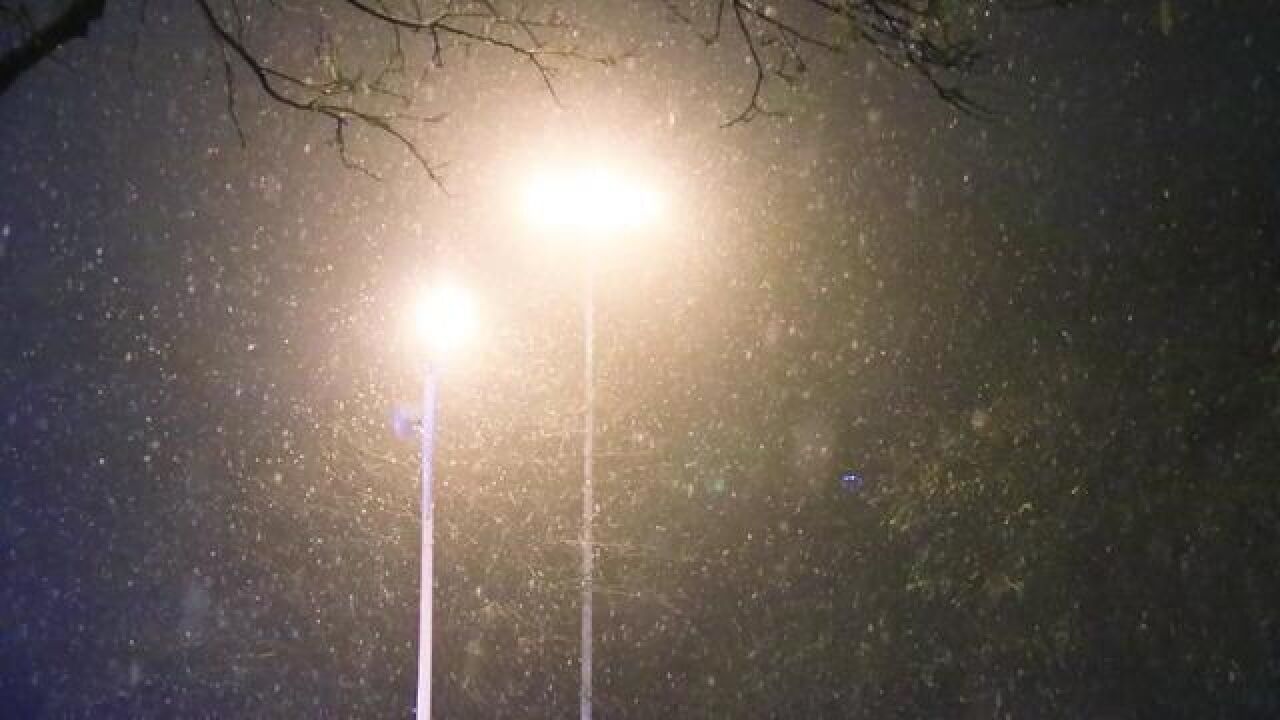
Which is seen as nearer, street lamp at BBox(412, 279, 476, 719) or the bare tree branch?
the bare tree branch

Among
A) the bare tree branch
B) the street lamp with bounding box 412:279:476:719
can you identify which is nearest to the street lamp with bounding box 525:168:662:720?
the street lamp with bounding box 412:279:476:719

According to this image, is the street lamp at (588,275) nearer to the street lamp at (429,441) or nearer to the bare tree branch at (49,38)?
the street lamp at (429,441)

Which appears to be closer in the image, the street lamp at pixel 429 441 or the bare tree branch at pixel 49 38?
the bare tree branch at pixel 49 38

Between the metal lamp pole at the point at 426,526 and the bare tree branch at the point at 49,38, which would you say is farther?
the metal lamp pole at the point at 426,526

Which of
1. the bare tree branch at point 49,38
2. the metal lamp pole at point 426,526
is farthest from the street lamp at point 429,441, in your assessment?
the bare tree branch at point 49,38

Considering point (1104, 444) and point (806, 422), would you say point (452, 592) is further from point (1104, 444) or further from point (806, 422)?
point (1104, 444)

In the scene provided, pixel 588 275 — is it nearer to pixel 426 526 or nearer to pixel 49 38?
pixel 426 526

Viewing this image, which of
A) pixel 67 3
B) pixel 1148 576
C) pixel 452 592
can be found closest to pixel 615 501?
pixel 452 592

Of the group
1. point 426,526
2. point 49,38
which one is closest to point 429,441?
point 426,526

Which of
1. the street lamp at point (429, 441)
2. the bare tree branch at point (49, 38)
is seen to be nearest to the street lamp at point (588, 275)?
the street lamp at point (429, 441)

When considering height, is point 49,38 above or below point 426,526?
above

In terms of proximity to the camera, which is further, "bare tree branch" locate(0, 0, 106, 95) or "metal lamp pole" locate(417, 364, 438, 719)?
"metal lamp pole" locate(417, 364, 438, 719)

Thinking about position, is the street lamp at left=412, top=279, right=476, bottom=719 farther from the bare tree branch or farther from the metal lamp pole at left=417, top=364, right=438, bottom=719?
the bare tree branch

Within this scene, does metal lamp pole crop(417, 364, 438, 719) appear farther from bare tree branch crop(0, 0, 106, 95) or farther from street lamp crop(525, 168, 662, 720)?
bare tree branch crop(0, 0, 106, 95)
